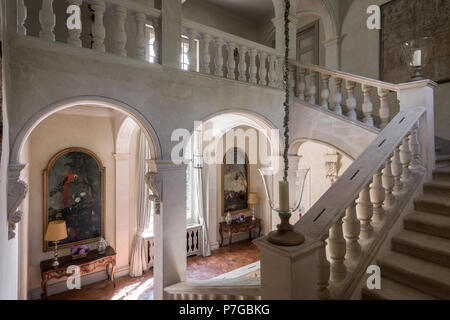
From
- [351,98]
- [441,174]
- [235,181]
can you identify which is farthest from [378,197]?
[235,181]

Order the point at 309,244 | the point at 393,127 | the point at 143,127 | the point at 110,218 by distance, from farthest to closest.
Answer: the point at 110,218 < the point at 143,127 < the point at 393,127 < the point at 309,244

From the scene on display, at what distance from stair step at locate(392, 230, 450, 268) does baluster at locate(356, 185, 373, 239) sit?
0.90 ft

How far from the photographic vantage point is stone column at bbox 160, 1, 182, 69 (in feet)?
10.5

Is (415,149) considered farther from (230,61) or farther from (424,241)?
(230,61)

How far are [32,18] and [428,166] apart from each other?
567 centimetres

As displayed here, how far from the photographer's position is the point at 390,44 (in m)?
4.44

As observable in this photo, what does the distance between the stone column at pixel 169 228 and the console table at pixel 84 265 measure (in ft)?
8.54

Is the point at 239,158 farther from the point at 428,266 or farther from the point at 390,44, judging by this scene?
the point at 428,266

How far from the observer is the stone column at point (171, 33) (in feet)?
10.5

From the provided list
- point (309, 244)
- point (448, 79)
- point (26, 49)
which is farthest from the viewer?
point (448, 79)

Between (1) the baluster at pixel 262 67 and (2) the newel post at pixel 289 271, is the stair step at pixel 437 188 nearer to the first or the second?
(2) the newel post at pixel 289 271

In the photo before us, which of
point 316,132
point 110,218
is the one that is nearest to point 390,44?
point 316,132

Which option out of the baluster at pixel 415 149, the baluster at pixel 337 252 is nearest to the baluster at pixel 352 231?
the baluster at pixel 337 252

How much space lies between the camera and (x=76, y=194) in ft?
17.8
